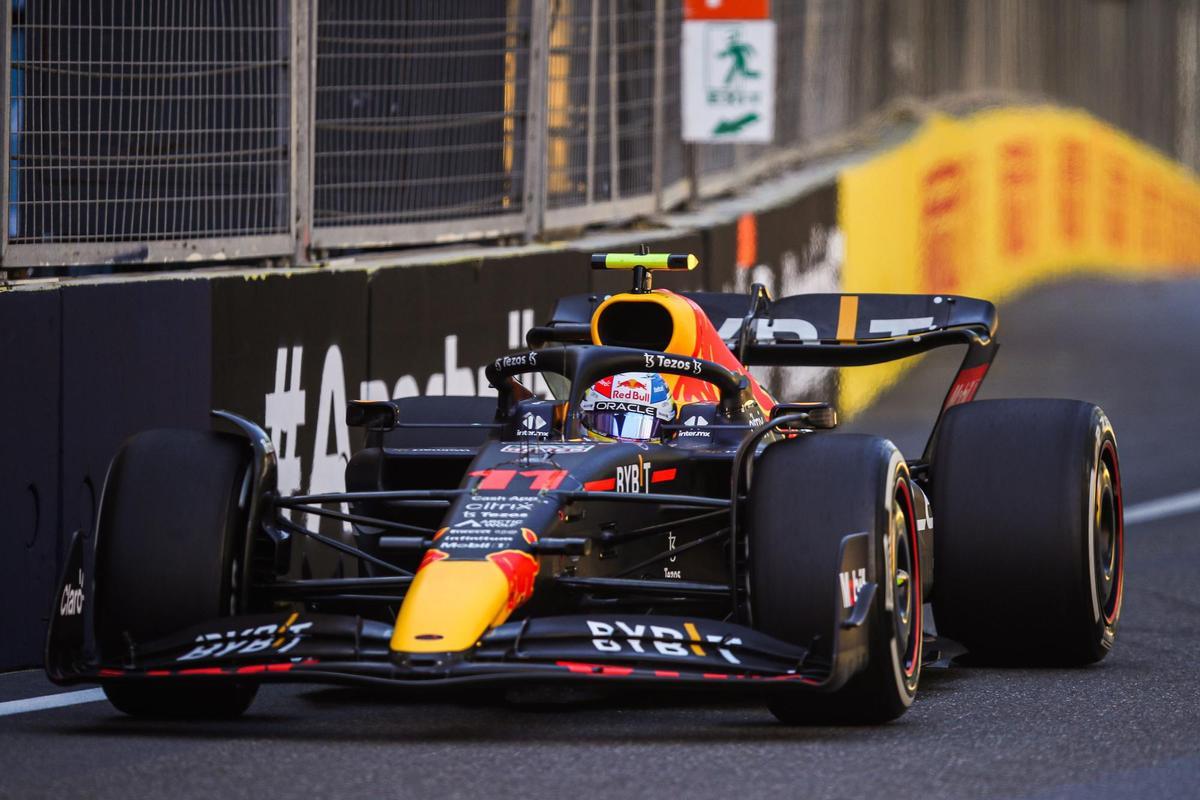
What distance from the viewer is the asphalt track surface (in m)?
5.54

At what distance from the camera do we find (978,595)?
7.72m

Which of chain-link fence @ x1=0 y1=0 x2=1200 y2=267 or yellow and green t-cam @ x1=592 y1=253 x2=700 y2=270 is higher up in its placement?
chain-link fence @ x1=0 y1=0 x2=1200 y2=267

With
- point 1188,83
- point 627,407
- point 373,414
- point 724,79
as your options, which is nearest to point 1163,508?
point 724,79

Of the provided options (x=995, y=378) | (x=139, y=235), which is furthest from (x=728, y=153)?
(x=139, y=235)

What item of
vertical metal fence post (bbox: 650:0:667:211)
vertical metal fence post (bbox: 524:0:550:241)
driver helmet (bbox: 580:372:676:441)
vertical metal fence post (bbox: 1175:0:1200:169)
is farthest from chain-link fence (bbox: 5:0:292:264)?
vertical metal fence post (bbox: 1175:0:1200:169)

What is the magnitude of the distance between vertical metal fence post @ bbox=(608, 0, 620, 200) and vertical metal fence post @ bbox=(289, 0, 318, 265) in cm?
368

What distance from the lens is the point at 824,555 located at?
6.22 m

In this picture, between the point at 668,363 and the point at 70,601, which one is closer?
the point at 70,601

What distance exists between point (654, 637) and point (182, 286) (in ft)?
9.54

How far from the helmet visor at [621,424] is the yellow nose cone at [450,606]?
55.6 inches

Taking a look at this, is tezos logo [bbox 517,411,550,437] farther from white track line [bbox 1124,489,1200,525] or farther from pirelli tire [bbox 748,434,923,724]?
white track line [bbox 1124,489,1200,525]

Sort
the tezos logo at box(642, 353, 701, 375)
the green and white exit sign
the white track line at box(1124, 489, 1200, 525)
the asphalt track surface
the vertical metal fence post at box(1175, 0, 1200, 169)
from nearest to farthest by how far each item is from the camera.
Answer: the asphalt track surface → the tezos logo at box(642, 353, 701, 375) → the white track line at box(1124, 489, 1200, 525) → the green and white exit sign → the vertical metal fence post at box(1175, 0, 1200, 169)

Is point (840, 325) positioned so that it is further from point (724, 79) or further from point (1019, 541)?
point (724, 79)

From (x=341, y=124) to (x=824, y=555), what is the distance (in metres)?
4.52
